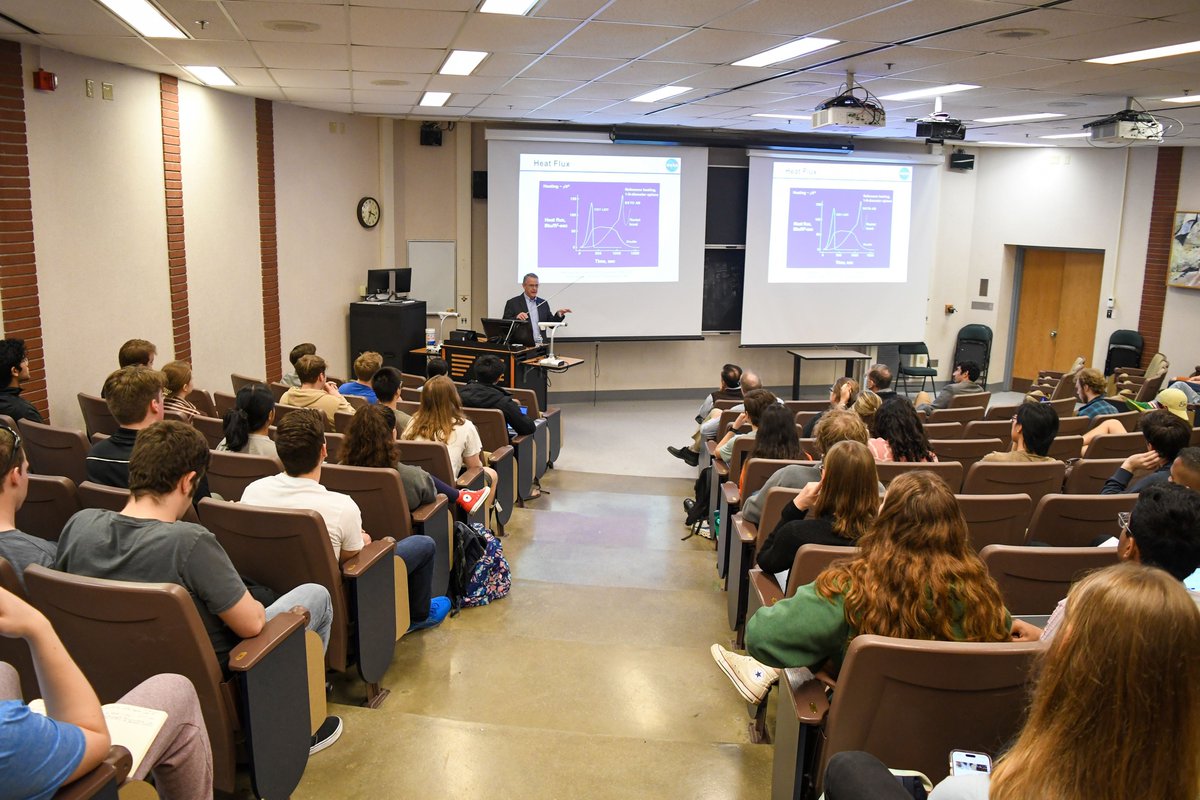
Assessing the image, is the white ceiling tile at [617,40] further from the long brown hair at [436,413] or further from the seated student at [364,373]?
the seated student at [364,373]

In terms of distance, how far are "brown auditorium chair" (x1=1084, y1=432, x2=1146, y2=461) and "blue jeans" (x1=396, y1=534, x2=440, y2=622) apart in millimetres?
3982

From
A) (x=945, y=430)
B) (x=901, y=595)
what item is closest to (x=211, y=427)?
(x=901, y=595)

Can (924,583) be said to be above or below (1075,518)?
above

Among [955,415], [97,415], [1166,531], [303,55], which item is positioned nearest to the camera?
[1166,531]

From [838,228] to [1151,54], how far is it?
6112mm

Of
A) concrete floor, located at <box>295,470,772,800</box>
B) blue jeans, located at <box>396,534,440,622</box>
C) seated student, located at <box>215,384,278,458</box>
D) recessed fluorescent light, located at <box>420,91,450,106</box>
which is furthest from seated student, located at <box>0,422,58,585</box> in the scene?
recessed fluorescent light, located at <box>420,91,450,106</box>

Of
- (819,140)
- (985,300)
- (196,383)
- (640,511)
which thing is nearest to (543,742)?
(640,511)

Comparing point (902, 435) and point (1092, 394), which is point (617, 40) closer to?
point (902, 435)

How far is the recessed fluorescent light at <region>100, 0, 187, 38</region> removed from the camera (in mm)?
4500

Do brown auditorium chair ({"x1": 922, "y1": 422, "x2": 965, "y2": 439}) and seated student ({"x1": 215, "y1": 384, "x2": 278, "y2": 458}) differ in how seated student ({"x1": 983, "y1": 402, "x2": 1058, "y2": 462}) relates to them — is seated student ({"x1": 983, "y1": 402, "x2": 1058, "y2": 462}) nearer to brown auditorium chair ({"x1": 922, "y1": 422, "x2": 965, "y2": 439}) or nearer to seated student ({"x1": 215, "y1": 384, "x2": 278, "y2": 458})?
brown auditorium chair ({"x1": 922, "y1": 422, "x2": 965, "y2": 439})

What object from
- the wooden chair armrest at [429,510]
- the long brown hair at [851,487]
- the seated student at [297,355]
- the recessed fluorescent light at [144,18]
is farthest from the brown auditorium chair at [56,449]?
the long brown hair at [851,487]

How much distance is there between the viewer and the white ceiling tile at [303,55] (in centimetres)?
561

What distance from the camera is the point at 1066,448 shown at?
5332 millimetres

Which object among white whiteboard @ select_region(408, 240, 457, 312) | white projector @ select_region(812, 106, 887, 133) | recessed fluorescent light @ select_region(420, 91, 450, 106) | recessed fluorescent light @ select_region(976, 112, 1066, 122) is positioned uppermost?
recessed fluorescent light @ select_region(976, 112, 1066, 122)
